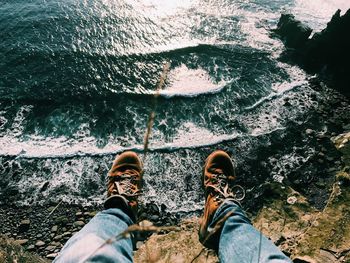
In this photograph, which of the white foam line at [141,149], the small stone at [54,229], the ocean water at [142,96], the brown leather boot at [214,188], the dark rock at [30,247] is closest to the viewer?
the brown leather boot at [214,188]

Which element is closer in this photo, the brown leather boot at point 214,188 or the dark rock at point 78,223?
the brown leather boot at point 214,188

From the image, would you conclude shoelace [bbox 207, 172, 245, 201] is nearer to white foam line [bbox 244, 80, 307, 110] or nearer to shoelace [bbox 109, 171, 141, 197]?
shoelace [bbox 109, 171, 141, 197]

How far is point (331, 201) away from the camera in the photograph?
5922mm

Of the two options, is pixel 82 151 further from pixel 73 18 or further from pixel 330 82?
pixel 330 82

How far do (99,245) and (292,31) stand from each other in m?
11.1

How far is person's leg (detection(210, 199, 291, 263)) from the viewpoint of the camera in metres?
2.93

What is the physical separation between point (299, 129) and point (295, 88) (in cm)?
194

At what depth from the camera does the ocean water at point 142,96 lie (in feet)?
23.3

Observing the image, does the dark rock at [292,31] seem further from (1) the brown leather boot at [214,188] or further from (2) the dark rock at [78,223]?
(2) the dark rock at [78,223]

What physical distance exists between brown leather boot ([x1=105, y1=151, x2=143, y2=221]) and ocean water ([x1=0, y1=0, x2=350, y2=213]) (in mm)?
1495

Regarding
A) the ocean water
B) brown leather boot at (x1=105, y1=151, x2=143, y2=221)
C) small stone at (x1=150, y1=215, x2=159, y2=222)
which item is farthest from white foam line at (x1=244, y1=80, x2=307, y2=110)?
brown leather boot at (x1=105, y1=151, x2=143, y2=221)

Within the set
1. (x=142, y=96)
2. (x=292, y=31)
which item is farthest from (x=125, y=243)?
(x=292, y=31)

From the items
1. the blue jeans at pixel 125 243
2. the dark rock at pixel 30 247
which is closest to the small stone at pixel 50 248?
the dark rock at pixel 30 247

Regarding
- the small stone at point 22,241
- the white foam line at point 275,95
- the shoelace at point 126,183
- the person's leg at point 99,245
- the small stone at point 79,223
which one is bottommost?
the small stone at point 22,241
